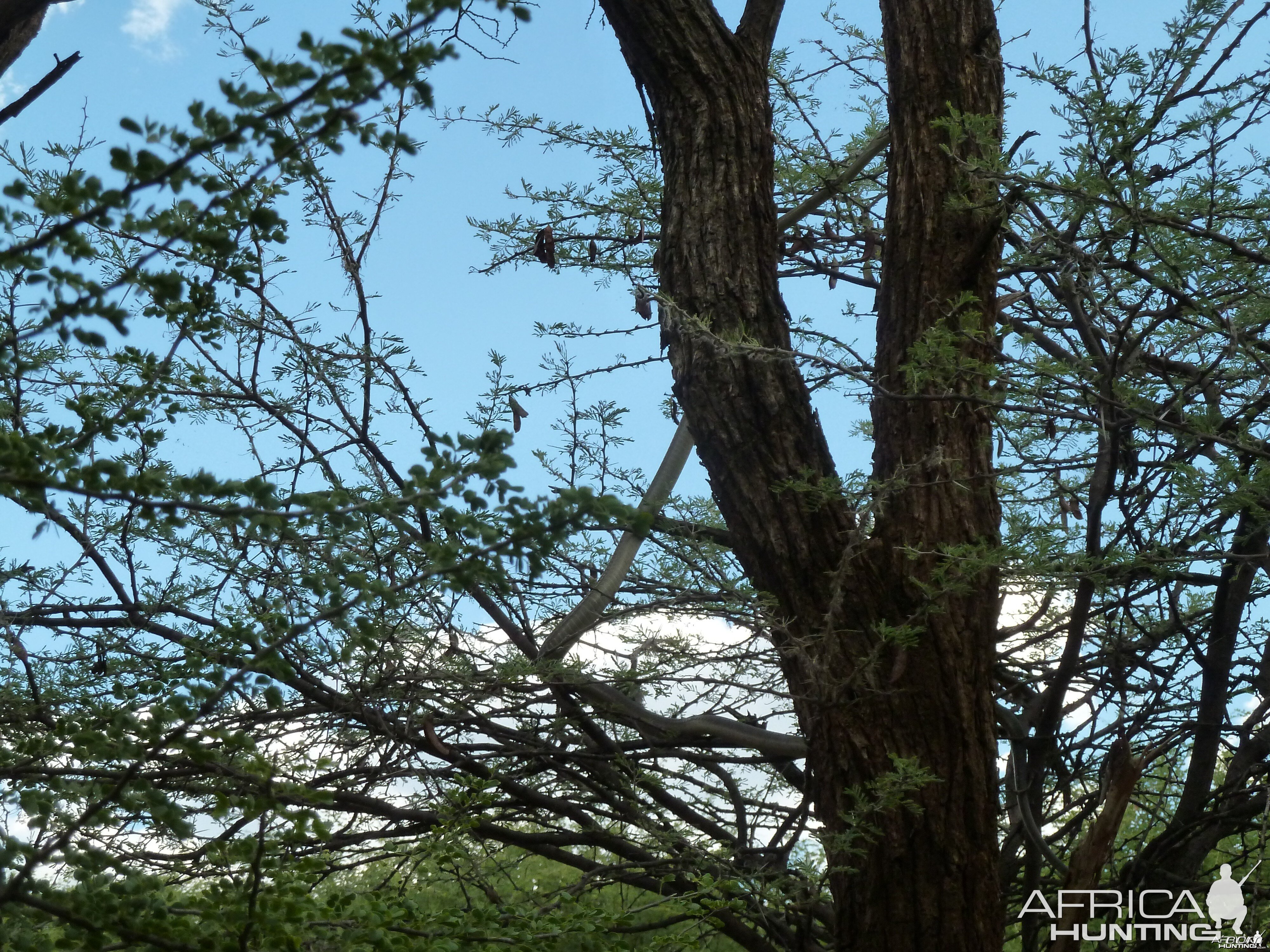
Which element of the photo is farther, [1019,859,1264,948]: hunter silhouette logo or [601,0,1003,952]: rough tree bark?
[1019,859,1264,948]: hunter silhouette logo

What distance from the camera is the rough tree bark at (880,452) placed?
122 inches

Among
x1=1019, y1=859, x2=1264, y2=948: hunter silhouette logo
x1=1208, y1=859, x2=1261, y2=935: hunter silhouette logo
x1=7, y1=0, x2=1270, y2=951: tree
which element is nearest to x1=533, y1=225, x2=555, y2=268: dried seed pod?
x1=7, y1=0, x2=1270, y2=951: tree

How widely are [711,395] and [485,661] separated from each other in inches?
40.5

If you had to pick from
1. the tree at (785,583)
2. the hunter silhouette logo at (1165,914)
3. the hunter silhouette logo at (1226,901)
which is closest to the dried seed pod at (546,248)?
the tree at (785,583)

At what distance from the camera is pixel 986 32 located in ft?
11.8

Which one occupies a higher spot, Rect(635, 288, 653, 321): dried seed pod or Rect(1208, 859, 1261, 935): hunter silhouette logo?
Rect(635, 288, 653, 321): dried seed pod

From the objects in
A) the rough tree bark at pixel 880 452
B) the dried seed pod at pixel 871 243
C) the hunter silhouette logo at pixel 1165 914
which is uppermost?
the dried seed pod at pixel 871 243

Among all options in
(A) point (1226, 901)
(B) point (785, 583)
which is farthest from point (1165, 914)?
(B) point (785, 583)

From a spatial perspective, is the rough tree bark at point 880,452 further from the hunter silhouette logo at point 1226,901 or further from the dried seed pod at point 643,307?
the hunter silhouette logo at point 1226,901

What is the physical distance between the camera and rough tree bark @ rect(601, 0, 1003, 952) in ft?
10.2

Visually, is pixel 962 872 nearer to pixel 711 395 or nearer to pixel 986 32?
pixel 711 395

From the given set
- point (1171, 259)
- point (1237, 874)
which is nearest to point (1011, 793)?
point (1237, 874)

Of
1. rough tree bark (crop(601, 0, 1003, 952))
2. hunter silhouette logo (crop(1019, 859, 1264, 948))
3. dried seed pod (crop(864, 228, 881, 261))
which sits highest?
dried seed pod (crop(864, 228, 881, 261))

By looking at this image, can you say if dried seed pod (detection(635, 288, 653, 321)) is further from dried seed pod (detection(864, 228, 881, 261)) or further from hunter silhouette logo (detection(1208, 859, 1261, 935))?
hunter silhouette logo (detection(1208, 859, 1261, 935))
